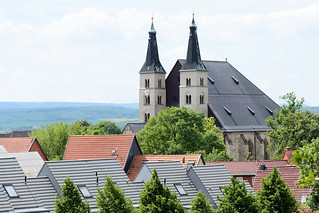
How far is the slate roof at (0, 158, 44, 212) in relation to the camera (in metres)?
41.7

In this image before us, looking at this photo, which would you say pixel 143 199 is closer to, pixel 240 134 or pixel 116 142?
pixel 116 142

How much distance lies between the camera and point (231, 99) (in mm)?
144625

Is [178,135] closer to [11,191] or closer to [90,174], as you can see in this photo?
[90,174]

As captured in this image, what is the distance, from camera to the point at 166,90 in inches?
5704

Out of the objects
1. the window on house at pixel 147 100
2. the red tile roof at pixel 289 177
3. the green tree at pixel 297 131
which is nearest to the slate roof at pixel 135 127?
the window on house at pixel 147 100

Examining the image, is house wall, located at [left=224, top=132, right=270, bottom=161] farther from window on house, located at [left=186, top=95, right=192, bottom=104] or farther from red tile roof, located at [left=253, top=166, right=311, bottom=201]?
red tile roof, located at [left=253, top=166, right=311, bottom=201]

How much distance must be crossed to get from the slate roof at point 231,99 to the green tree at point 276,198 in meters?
87.5

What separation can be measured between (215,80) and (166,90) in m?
8.29

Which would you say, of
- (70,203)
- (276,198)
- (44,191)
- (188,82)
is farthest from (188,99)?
(70,203)

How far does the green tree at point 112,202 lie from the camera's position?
40.2 metres

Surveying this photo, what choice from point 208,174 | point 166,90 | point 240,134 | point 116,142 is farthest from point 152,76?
point 208,174

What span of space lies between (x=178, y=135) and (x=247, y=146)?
4612cm

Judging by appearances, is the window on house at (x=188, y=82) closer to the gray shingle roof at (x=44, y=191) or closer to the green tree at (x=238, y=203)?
the gray shingle roof at (x=44, y=191)

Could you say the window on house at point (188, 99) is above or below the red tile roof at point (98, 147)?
above
